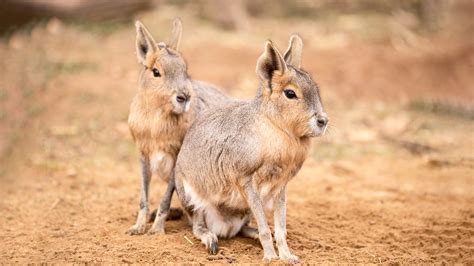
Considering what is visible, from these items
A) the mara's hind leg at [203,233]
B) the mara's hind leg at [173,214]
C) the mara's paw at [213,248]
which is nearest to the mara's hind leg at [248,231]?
the mara's hind leg at [203,233]

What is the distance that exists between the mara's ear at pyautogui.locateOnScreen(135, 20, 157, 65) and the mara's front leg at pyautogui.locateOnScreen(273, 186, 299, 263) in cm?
165

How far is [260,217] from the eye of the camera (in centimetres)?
475

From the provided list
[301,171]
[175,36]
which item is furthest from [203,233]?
[301,171]

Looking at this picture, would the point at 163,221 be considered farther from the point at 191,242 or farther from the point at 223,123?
the point at 223,123

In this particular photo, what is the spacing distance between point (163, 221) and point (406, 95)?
648 centimetres

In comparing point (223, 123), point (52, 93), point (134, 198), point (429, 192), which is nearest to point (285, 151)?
point (223, 123)

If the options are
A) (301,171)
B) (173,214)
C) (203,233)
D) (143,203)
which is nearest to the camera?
(203,233)

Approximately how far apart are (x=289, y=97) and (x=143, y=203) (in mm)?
1762

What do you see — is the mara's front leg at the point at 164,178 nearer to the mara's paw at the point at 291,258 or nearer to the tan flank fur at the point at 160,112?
the tan flank fur at the point at 160,112

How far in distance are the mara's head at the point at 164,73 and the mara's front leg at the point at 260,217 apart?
969mm

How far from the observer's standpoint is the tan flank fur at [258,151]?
4.63 meters

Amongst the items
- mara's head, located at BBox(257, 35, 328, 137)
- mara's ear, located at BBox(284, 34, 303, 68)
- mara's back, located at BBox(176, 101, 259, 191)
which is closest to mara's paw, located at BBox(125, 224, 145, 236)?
mara's back, located at BBox(176, 101, 259, 191)

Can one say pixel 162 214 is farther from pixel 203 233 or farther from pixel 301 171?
pixel 301 171

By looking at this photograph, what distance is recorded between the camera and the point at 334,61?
1200 centimetres
